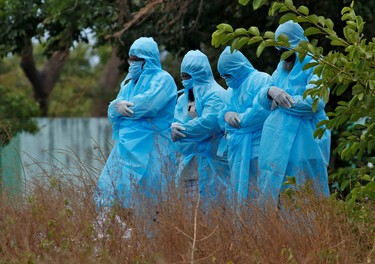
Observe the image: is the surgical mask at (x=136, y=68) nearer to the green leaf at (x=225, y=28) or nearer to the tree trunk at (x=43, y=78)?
the green leaf at (x=225, y=28)

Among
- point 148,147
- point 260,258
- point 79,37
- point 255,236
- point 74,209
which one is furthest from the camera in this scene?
point 79,37

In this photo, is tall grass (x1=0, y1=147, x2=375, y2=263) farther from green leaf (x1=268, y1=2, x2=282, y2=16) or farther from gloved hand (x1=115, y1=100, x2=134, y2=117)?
gloved hand (x1=115, y1=100, x2=134, y2=117)

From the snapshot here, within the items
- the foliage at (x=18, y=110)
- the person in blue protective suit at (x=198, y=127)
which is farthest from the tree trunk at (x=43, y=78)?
the person in blue protective suit at (x=198, y=127)

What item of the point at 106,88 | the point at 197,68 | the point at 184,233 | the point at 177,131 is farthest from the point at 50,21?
the point at 106,88

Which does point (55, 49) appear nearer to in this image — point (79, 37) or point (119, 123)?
point (79, 37)

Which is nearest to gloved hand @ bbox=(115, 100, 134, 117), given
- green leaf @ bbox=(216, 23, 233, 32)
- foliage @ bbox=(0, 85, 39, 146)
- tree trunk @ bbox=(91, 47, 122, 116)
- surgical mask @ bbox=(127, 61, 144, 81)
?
surgical mask @ bbox=(127, 61, 144, 81)

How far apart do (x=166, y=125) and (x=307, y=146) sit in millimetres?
2085

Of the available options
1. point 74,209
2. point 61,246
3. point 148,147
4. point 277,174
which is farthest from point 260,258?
point 148,147

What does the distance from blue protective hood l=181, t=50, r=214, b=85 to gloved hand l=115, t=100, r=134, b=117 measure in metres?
0.60

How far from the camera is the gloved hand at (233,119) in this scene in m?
9.52

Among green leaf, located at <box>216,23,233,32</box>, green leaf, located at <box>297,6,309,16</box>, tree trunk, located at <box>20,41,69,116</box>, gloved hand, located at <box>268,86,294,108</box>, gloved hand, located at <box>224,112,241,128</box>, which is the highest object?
green leaf, located at <box>297,6,309,16</box>

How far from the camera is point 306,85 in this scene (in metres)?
8.98

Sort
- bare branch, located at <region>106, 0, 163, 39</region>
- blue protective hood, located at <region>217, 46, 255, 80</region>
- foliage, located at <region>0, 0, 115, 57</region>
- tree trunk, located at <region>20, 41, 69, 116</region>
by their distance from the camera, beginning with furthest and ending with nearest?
tree trunk, located at <region>20, 41, 69, 116</region>, foliage, located at <region>0, 0, 115, 57</region>, bare branch, located at <region>106, 0, 163, 39</region>, blue protective hood, located at <region>217, 46, 255, 80</region>

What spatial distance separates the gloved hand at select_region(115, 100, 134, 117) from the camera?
10.5 meters
